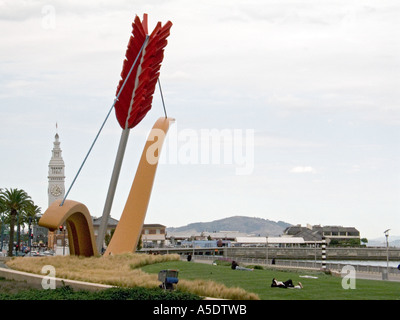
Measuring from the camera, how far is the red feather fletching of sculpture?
44625 mm

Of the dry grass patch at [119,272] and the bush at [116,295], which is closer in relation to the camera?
the bush at [116,295]

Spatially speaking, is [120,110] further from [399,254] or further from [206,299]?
[399,254]

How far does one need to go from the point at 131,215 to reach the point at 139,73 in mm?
8675

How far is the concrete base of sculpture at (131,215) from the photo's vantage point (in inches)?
1549

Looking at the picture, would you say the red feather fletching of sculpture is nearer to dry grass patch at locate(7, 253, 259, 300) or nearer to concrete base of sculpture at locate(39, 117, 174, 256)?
concrete base of sculpture at locate(39, 117, 174, 256)

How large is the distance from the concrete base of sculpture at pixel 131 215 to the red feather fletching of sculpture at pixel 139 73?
11.2ft

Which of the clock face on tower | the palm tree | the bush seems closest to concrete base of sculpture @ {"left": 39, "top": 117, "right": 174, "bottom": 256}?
the bush

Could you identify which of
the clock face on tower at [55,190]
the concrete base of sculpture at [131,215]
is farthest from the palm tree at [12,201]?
the clock face on tower at [55,190]

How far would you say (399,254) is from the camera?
477 ft

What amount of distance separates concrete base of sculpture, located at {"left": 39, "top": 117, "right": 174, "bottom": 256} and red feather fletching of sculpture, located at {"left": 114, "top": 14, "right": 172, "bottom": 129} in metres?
3.40

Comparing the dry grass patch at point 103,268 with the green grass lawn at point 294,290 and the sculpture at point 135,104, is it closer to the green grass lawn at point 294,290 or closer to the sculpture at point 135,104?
the green grass lawn at point 294,290

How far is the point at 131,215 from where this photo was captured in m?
45.7

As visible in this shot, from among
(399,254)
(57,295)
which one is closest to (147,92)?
(57,295)
